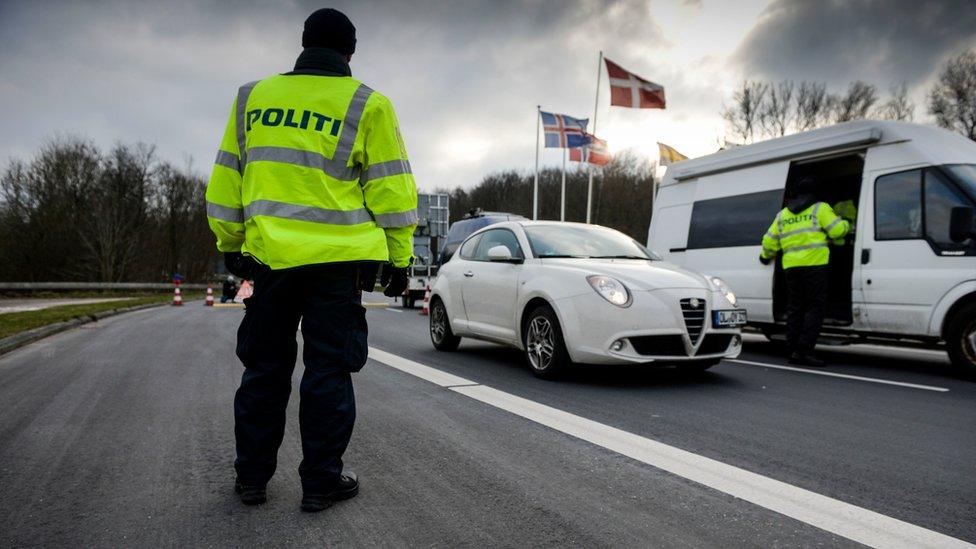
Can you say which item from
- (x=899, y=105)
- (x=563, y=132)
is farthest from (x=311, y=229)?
(x=899, y=105)

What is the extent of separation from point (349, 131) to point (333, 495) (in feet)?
4.91

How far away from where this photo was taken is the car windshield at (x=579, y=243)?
629 centimetres

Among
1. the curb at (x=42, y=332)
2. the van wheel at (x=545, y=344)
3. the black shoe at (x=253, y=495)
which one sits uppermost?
the van wheel at (x=545, y=344)

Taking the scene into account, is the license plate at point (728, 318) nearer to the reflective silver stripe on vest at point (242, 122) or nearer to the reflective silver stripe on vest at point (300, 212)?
the reflective silver stripe on vest at point (300, 212)

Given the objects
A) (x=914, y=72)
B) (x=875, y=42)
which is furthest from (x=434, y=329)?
(x=914, y=72)

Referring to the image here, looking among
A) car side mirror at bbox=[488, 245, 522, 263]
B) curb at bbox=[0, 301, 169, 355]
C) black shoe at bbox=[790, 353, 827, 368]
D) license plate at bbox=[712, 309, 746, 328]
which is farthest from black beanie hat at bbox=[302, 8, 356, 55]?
curb at bbox=[0, 301, 169, 355]

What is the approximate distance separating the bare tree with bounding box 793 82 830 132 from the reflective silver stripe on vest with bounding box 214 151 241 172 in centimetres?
4426

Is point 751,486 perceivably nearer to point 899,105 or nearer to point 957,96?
point 957,96

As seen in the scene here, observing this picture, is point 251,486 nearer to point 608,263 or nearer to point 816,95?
point 608,263

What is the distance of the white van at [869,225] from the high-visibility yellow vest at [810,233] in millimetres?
429

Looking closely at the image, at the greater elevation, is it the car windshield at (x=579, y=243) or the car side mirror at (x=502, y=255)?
the car windshield at (x=579, y=243)

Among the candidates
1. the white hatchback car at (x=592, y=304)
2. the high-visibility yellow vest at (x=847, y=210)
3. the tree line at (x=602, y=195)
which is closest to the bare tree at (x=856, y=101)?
the tree line at (x=602, y=195)

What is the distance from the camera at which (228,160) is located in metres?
2.72

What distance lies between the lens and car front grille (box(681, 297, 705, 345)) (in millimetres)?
5312
